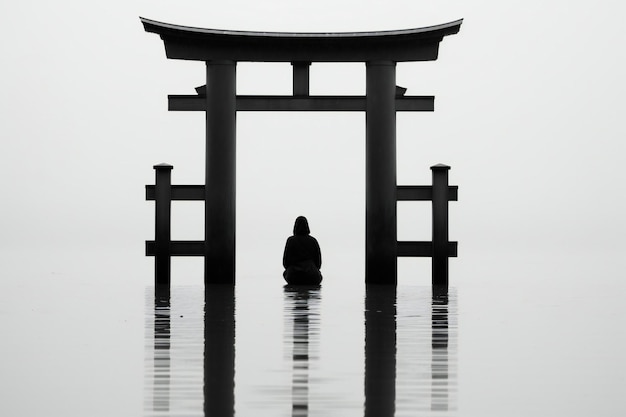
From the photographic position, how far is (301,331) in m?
10.6

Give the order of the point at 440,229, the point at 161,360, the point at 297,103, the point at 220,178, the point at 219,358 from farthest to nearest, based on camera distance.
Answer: the point at 440,229 < the point at 297,103 < the point at 220,178 < the point at 219,358 < the point at 161,360

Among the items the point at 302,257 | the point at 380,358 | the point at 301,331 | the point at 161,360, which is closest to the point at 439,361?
the point at 380,358

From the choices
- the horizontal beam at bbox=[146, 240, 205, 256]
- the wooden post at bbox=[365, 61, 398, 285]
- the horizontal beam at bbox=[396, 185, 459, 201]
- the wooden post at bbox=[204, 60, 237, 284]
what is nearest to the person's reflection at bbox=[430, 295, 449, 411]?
the wooden post at bbox=[365, 61, 398, 285]

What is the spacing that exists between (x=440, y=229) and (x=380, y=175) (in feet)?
4.85

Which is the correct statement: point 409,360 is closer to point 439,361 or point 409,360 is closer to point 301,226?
point 439,361

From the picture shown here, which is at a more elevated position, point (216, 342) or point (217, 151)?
point (217, 151)

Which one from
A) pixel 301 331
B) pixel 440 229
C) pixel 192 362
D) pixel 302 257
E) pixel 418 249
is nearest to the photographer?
pixel 192 362

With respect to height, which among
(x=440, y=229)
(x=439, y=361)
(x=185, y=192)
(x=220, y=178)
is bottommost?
(x=439, y=361)
